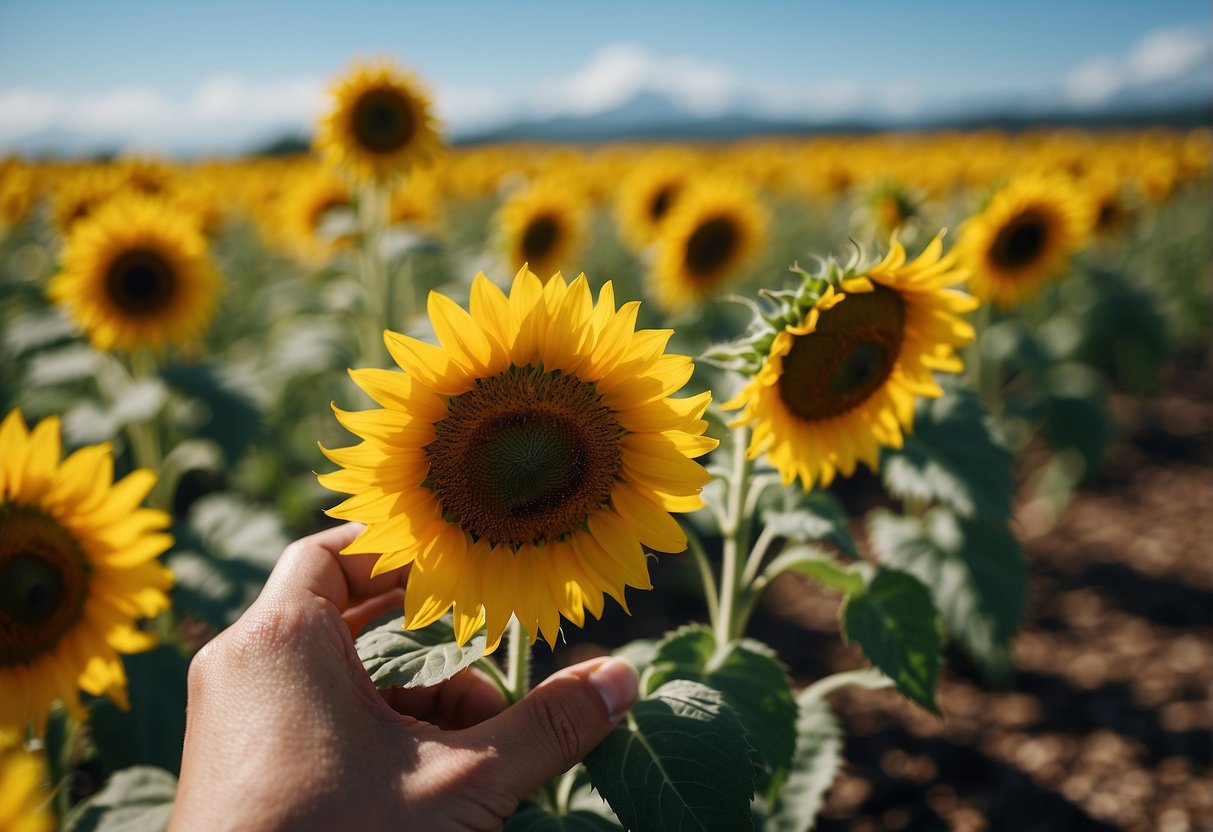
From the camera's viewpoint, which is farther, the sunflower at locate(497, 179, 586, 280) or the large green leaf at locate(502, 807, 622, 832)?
A: the sunflower at locate(497, 179, 586, 280)

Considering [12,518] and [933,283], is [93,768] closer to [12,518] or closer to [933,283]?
[12,518]

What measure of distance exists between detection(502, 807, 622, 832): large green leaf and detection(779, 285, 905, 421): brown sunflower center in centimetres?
99

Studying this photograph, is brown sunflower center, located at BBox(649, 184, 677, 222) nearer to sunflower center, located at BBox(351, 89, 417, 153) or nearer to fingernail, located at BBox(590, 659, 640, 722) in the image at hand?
sunflower center, located at BBox(351, 89, 417, 153)

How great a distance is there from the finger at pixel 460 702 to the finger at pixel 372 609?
0.19m

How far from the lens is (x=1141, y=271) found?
830 cm

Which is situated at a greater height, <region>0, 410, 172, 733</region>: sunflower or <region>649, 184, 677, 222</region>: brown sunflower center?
<region>649, 184, 677, 222</region>: brown sunflower center

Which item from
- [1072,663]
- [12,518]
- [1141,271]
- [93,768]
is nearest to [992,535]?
[1072,663]

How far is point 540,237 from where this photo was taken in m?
5.38

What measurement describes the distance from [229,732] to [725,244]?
3.87 meters

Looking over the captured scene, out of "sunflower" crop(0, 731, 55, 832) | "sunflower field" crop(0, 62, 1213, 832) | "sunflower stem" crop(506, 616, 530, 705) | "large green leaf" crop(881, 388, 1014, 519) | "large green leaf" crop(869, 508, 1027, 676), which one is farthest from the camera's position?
"large green leaf" crop(869, 508, 1027, 676)

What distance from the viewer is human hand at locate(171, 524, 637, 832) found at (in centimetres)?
123

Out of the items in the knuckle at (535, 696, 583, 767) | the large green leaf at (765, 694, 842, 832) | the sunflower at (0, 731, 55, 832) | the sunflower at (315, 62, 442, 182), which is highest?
the sunflower at (315, 62, 442, 182)

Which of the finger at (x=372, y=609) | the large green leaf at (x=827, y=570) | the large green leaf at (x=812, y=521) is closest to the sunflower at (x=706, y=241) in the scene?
the large green leaf at (x=812, y=521)

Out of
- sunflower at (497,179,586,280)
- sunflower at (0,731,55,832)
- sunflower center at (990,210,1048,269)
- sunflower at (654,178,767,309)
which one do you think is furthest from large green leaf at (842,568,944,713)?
sunflower at (497,179,586,280)
